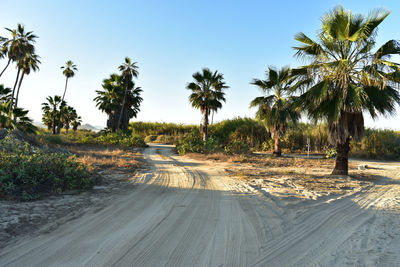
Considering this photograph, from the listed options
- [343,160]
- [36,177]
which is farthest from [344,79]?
[36,177]

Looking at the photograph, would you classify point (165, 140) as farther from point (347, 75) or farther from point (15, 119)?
point (347, 75)

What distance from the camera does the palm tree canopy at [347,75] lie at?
7.80 meters

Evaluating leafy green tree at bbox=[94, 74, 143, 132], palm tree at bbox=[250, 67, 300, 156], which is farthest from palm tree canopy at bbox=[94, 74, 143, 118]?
palm tree at bbox=[250, 67, 300, 156]

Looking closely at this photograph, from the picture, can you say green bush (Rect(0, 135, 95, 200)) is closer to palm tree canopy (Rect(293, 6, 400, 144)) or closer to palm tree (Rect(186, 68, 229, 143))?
palm tree canopy (Rect(293, 6, 400, 144))

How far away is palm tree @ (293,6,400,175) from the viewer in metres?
7.82

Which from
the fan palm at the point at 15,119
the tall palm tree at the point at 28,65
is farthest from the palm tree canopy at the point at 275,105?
the tall palm tree at the point at 28,65

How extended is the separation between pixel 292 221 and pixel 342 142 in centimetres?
616

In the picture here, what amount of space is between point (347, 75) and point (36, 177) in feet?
33.3

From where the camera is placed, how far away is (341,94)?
8.25m

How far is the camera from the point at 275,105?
55.9ft

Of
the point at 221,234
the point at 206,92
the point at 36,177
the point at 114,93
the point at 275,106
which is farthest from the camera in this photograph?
the point at 114,93

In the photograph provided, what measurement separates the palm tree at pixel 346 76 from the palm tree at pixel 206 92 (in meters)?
14.8

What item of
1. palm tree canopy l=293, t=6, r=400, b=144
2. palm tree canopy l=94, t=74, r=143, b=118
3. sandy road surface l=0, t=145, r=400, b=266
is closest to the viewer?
sandy road surface l=0, t=145, r=400, b=266

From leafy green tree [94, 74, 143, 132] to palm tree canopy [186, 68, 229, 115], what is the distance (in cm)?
1463
